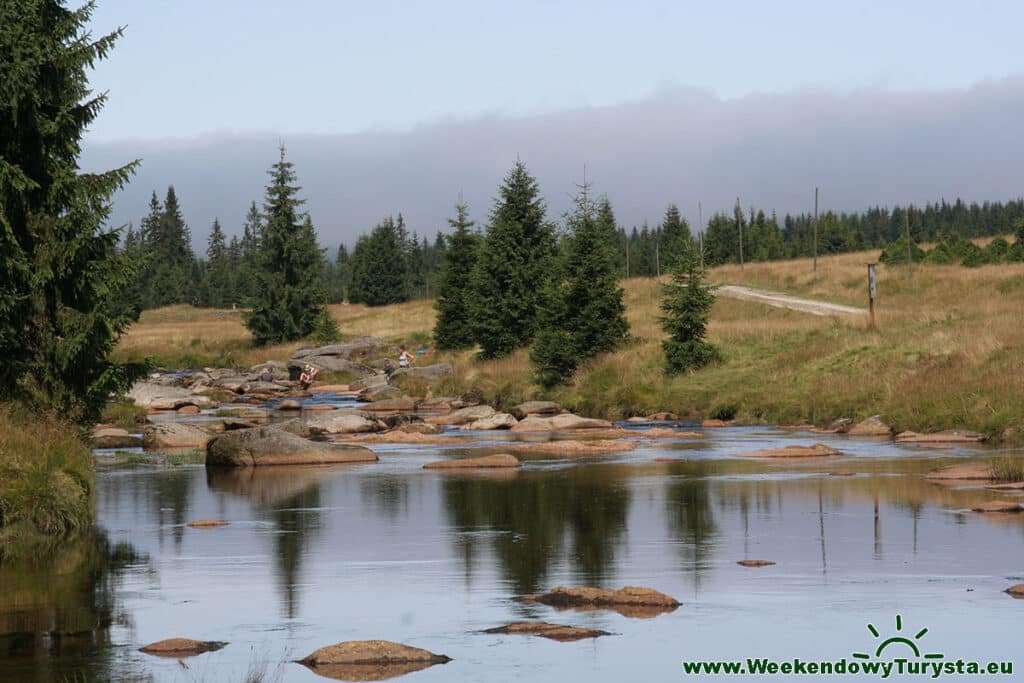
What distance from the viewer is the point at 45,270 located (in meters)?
20.9

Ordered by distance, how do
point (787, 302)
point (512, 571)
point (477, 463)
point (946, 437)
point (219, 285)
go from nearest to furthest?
1. point (512, 571)
2. point (477, 463)
3. point (946, 437)
4. point (787, 302)
5. point (219, 285)

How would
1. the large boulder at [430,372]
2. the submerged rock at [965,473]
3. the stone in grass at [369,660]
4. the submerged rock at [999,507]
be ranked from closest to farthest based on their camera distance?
the stone in grass at [369,660] < the submerged rock at [999,507] < the submerged rock at [965,473] < the large boulder at [430,372]

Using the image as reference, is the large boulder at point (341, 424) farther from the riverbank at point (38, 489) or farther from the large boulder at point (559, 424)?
the riverbank at point (38, 489)

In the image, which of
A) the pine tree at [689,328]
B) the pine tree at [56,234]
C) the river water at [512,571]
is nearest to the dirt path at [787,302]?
the pine tree at [689,328]

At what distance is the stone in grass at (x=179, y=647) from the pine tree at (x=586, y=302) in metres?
35.1

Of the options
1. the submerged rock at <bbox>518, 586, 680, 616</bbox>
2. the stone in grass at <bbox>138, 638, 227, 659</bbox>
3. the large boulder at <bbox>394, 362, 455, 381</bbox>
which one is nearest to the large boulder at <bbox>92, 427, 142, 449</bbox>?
the large boulder at <bbox>394, 362, 455, 381</bbox>

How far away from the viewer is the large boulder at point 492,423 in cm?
3800

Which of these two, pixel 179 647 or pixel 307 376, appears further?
pixel 307 376

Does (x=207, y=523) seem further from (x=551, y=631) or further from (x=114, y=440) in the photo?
(x=114, y=440)

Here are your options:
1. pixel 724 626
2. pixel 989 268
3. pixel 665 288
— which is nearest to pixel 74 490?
pixel 724 626

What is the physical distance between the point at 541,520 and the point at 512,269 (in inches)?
1458

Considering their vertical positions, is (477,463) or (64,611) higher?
(477,463)

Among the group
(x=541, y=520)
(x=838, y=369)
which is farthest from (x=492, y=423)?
(x=541, y=520)

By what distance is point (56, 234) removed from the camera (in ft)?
70.4
